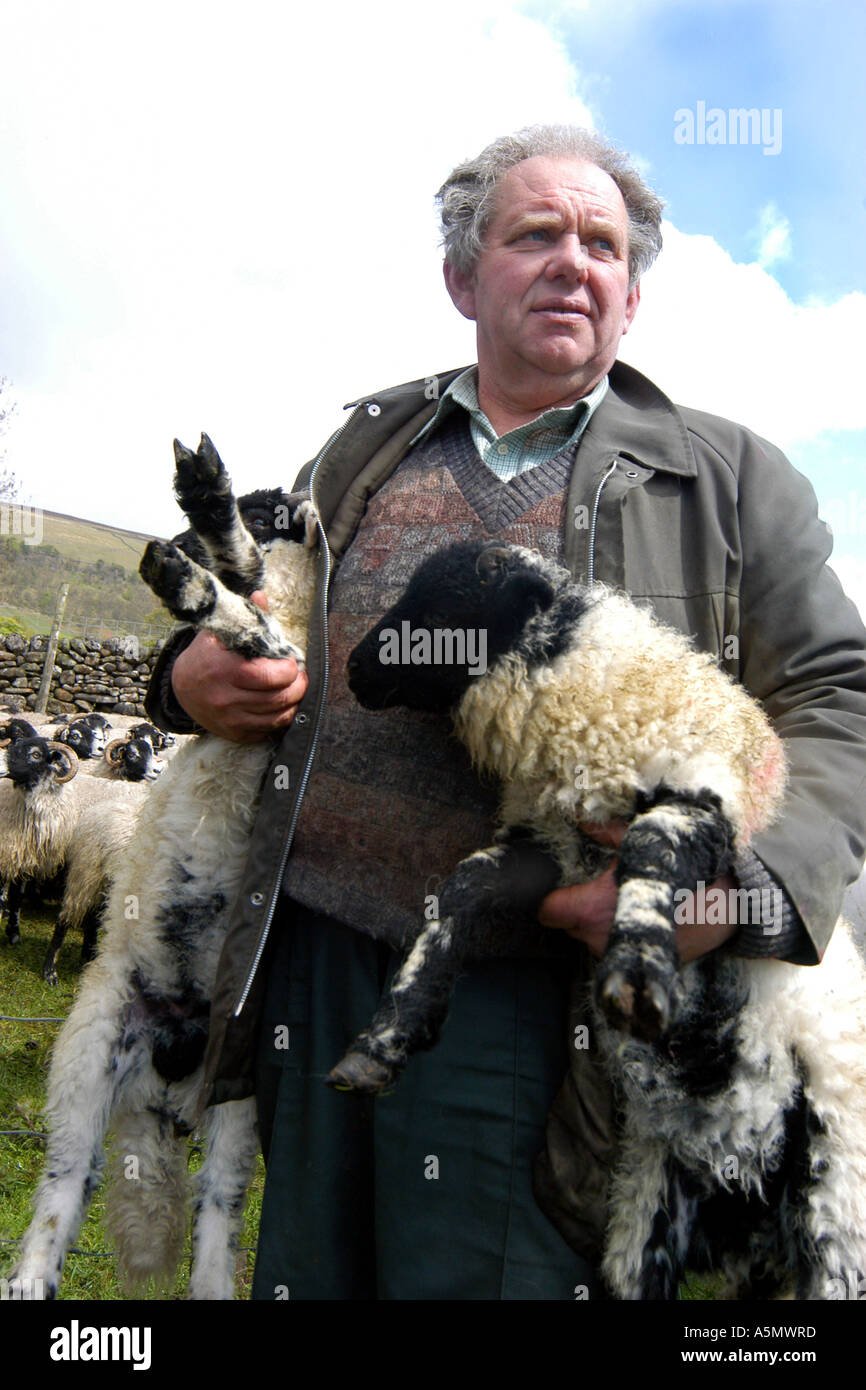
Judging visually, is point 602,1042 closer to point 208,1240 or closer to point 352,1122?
point 352,1122

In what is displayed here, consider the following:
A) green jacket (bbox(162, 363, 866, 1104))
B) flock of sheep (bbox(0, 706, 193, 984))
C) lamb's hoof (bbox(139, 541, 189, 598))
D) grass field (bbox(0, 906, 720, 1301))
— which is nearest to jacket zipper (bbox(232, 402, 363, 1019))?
green jacket (bbox(162, 363, 866, 1104))

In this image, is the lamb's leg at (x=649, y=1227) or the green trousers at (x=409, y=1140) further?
the green trousers at (x=409, y=1140)

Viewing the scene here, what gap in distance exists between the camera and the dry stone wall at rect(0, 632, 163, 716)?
2388 centimetres

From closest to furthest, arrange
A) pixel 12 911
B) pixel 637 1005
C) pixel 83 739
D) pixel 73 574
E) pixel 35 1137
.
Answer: pixel 637 1005 → pixel 35 1137 → pixel 12 911 → pixel 83 739 → pixel 73 574

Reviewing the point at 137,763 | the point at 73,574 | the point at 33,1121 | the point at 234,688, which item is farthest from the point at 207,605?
the point at 73,574

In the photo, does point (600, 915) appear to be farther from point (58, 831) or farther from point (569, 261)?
point (58, 831)

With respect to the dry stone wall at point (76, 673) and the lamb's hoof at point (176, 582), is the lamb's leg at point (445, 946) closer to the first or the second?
the lamb's hoof at point (176, 582)

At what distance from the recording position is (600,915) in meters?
1.83

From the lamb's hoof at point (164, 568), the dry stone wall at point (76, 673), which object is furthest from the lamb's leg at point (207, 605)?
the dry stone wall at point (76, 673)

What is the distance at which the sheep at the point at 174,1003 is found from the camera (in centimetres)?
267

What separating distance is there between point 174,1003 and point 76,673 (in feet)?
76.7

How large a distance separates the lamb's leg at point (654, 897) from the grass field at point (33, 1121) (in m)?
2.31
